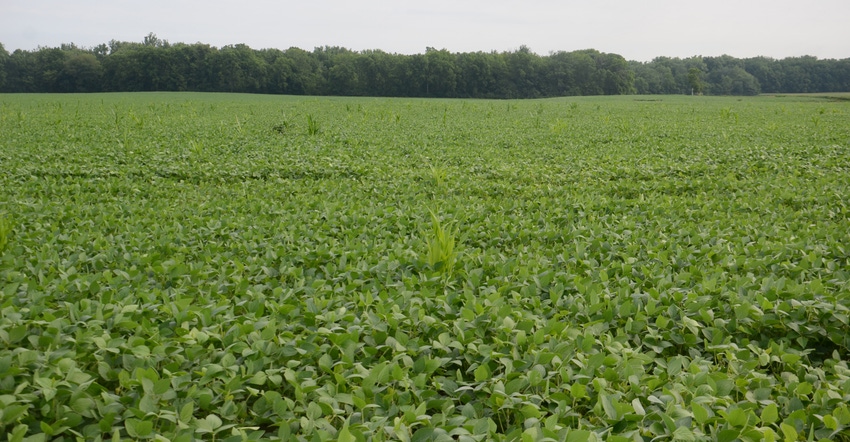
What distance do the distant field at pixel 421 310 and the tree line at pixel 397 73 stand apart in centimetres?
5661

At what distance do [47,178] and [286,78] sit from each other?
55915 mm

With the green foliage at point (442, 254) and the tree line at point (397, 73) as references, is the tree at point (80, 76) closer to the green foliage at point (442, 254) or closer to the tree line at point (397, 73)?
the tree line at point (397, 73)

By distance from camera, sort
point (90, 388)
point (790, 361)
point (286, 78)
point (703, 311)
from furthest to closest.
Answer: point (286, 78) < point (703, 311) < point (790, 361) < point (90, 388)

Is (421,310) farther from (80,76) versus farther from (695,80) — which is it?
(695,80)

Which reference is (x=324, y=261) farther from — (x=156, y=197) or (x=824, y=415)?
(x=156, y=197)

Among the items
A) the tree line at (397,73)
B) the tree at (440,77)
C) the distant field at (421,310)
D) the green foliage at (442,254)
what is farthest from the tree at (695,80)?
the green foliage at (442,254)

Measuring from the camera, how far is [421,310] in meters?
2.54

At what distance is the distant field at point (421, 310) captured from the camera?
1.81 metres

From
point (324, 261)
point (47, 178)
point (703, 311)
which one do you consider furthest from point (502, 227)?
point (47, 178)

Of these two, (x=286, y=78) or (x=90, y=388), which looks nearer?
(x=90, y=388)

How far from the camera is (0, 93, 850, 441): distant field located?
5.94ft

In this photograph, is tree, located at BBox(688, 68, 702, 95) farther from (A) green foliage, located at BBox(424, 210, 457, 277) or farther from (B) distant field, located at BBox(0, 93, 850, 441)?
(A) green foliage, located at BBox(424, 210, 457, 277)

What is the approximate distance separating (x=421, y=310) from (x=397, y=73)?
63.8 m

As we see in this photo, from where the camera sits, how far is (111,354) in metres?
2.08
